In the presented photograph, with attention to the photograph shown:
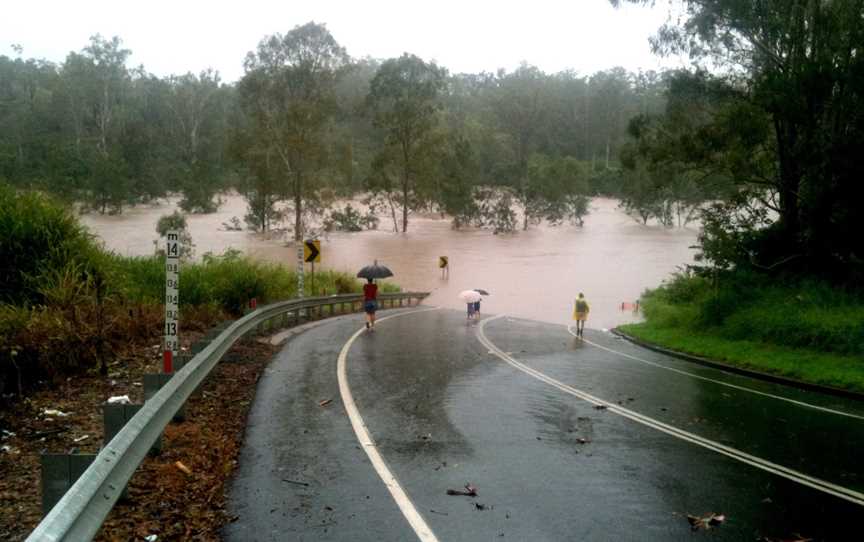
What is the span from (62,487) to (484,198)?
76976 mm

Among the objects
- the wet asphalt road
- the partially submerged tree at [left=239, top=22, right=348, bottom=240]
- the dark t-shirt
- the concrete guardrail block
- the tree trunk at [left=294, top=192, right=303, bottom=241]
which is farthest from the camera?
the tree trunk at [left=294, top=192, right=303, bottom=241]

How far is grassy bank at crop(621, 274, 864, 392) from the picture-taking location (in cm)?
1589

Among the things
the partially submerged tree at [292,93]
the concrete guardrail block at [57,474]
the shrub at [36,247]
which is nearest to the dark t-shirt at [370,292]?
the shrub at [36,247]

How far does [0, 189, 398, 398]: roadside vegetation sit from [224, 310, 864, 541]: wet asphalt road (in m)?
2.38

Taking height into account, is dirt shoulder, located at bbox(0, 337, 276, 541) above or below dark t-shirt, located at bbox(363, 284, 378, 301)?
below

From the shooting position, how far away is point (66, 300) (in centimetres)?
1030

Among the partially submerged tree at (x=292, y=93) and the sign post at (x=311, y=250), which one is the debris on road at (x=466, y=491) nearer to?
the sign post at (x=311, y=250)

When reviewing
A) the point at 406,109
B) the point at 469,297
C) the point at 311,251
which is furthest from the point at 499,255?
the point at 311,251

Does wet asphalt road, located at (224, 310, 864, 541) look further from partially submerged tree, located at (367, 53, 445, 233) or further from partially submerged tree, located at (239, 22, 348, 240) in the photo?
partially submerged tree, located at (367, 53, 445, 233)

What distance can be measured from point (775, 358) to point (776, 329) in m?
2.01

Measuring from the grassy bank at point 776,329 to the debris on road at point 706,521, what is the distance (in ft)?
31.8

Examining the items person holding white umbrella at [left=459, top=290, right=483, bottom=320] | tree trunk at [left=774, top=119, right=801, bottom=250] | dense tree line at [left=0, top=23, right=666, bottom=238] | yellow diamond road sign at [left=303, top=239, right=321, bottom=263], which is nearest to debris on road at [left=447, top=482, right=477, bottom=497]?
tree trunk at [left=774, top=119, right=801, bottom=250]

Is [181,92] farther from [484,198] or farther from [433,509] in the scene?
[433,509]

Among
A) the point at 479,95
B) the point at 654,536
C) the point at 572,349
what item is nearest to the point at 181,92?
the point at 479,95
